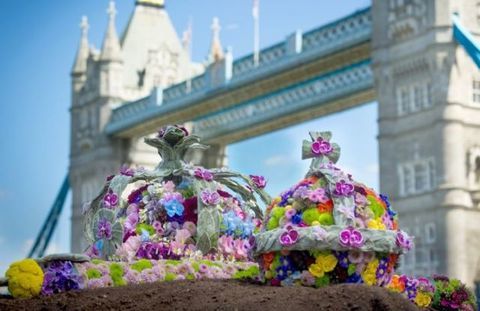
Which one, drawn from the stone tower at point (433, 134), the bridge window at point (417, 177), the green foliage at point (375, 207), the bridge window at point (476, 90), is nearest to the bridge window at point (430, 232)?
the stone tower at point (433, 134)

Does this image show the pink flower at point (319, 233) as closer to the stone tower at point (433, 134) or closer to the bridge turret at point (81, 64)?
the stone tower at point (433, 134)

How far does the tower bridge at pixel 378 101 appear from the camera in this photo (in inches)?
1617

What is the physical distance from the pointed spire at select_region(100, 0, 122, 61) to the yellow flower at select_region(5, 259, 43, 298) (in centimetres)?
5296

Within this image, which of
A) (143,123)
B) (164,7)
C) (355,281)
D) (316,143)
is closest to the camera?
(355,281)

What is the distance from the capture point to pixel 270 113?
50.7 m

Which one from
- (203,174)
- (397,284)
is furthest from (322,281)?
(203,174)

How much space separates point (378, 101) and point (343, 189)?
3503cm

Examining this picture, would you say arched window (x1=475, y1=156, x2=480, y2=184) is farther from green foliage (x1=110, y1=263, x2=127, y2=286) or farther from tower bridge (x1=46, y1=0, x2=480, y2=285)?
green foliage (x1=110, y1=263, x2=127, y2=286)

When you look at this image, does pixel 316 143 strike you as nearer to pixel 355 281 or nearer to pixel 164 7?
pixel 355 281

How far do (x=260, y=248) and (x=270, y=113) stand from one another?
41387 mm

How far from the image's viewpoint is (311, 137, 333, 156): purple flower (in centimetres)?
998

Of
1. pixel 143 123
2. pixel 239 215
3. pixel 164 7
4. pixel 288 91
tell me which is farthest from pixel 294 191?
pixel 164 7

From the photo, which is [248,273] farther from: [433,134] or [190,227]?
[433,134]

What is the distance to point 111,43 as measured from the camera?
6222cm
